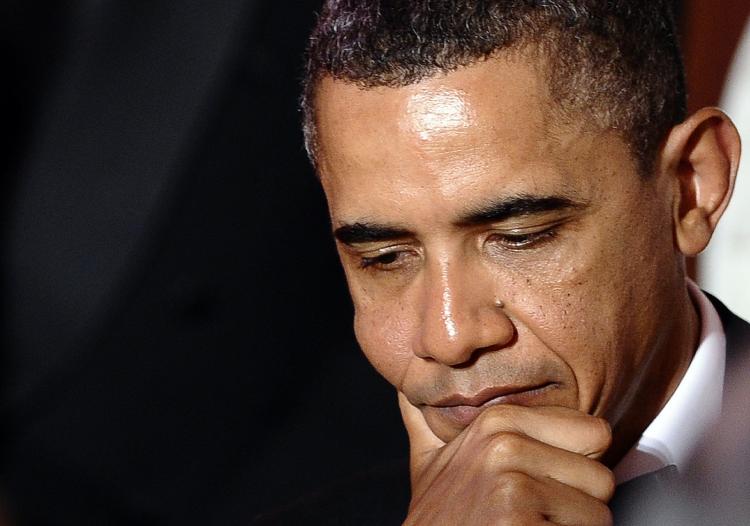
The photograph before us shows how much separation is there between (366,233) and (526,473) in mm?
416

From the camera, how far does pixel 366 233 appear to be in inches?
73.7

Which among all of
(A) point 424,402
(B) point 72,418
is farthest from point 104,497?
(A) point 424,402

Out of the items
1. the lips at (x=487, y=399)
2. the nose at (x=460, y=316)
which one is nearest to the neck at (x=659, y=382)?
the lips at (x=487, y=399)

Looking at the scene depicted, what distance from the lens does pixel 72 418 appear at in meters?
4.84

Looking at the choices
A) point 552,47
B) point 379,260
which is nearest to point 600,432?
point 379,260

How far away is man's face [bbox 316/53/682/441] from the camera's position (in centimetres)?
177

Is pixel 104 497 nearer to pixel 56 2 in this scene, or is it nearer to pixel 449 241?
pixel 56 2

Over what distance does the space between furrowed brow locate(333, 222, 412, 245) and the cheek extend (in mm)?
114

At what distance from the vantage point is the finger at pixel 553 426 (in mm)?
1754

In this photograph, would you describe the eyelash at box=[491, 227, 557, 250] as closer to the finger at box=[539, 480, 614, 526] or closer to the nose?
the nose

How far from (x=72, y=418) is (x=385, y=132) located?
332 centimetres

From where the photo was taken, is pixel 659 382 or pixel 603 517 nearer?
pixel 603 517

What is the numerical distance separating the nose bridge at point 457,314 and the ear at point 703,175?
1.17ft

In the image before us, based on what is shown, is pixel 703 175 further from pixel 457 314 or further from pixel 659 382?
pixel 457 314
